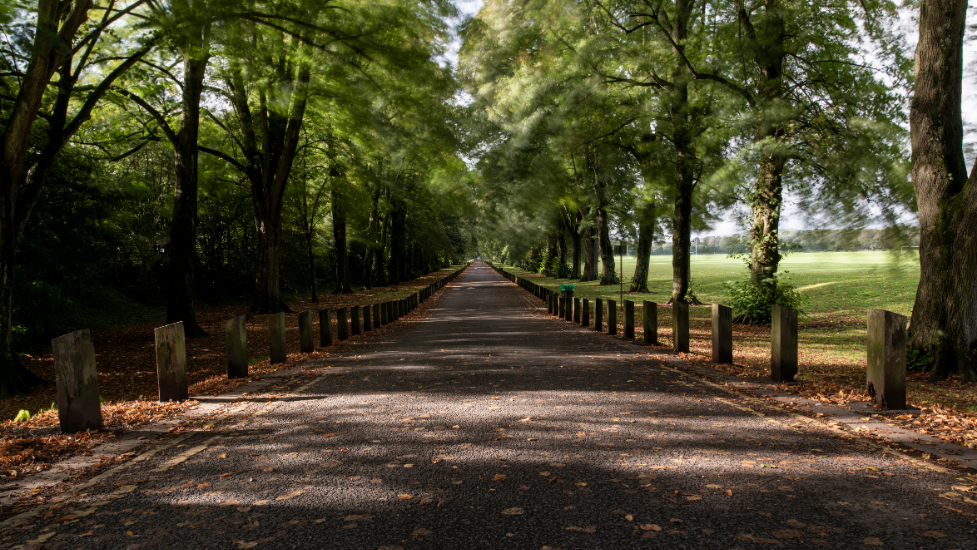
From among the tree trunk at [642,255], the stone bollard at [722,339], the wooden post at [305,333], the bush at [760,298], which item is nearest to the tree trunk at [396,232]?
the tree trunk at [642,255]

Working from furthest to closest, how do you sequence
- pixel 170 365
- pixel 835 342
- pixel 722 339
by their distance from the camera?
pixel 835 342
pixel 722 339
pixel 170 365

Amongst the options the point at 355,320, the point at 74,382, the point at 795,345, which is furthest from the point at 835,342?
the point at 74,382

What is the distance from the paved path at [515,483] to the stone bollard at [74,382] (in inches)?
42.5

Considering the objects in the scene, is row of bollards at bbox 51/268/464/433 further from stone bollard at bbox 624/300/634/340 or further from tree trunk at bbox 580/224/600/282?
tree trunk at bbox 580/224/600/282

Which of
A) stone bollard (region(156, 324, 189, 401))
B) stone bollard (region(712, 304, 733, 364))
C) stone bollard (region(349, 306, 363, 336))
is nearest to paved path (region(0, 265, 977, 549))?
stone bollard (region(156, 324, 189, 401))

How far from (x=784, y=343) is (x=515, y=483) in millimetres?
4626

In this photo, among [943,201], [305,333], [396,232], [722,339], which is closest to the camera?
[943,201]

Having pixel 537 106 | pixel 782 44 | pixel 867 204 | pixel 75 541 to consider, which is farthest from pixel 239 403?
pixel 537 106

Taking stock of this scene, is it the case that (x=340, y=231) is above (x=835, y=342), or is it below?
above

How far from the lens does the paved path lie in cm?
307

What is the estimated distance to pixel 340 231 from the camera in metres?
30.2

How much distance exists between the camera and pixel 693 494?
3553 mm

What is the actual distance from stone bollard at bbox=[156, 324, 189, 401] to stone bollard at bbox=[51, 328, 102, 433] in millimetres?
1207

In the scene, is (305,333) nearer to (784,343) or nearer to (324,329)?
(324,329)
